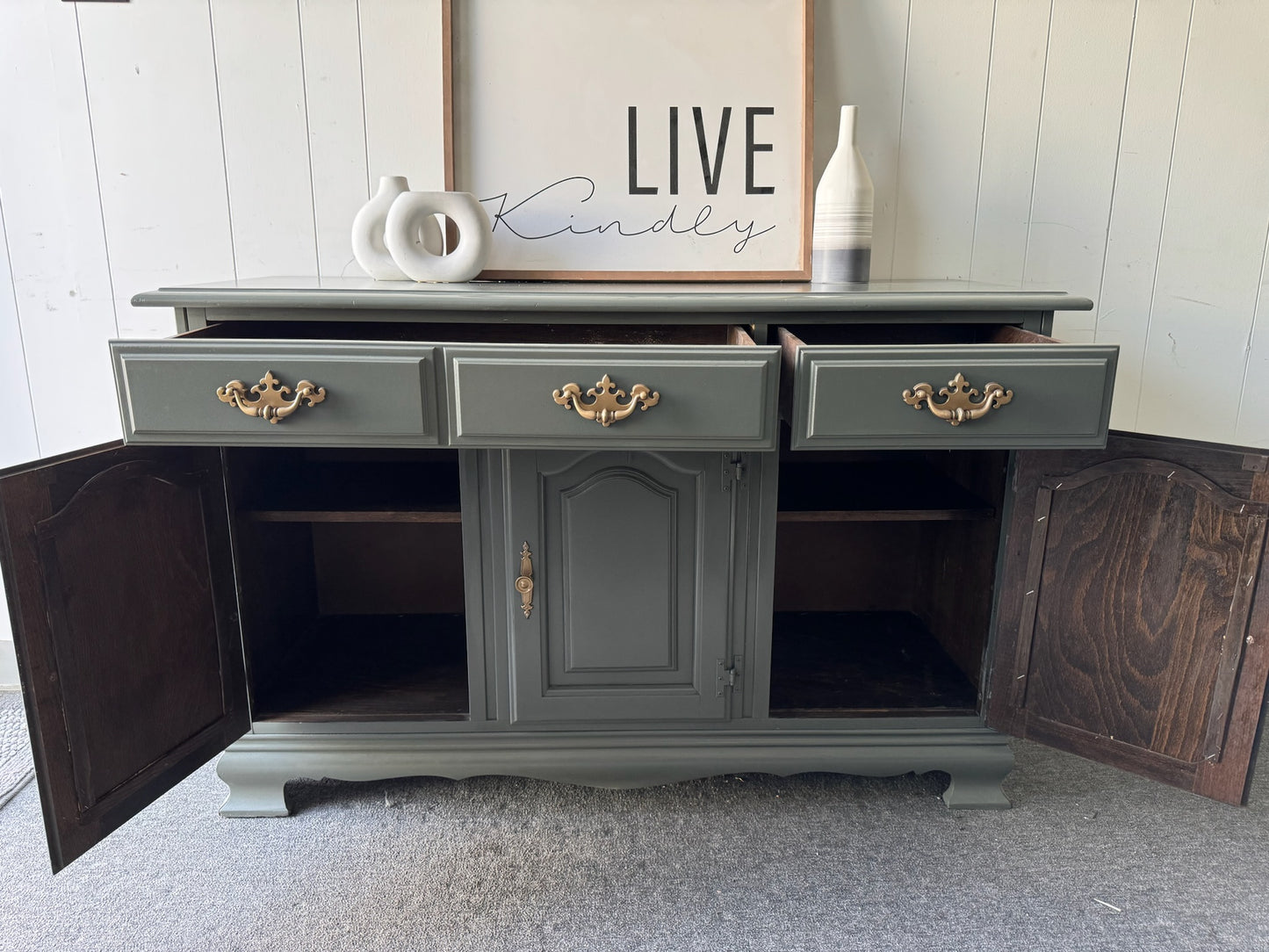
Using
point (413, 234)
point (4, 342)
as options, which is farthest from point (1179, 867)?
point (4, 342)

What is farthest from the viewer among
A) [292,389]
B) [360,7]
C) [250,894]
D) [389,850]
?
[360,7]

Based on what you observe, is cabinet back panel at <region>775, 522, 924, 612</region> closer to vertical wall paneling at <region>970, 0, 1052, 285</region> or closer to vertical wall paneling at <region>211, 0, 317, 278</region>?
vertical wall paneling at <region>970, 0, 1052, 285</region>

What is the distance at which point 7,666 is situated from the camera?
1.75 m

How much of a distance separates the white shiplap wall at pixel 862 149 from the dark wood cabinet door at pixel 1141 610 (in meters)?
0.58

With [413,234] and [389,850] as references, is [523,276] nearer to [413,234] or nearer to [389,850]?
[413,234]

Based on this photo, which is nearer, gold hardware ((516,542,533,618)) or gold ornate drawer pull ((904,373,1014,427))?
gold ornate drawer pull ((904,373,1014,427))

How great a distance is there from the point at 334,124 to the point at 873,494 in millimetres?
1231

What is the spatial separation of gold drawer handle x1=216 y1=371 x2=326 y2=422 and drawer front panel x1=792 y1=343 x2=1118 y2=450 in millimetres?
622

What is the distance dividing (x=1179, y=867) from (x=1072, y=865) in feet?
0.56

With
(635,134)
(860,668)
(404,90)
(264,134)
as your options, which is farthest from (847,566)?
(264,134)

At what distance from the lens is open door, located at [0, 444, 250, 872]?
93cm

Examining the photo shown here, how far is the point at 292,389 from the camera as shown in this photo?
3.28ft

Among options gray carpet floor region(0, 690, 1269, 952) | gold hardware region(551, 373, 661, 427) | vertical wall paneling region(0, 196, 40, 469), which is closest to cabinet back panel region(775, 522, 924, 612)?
gray carpet floor region(0, 690, 1269, 952)

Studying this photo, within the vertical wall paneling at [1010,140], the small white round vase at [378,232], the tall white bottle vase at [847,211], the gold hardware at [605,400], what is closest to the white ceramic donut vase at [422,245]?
the small white round vase at [378,232]
